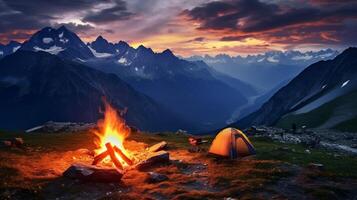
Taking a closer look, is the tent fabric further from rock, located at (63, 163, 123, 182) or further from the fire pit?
rock, located at (63, 163, 123, 182)

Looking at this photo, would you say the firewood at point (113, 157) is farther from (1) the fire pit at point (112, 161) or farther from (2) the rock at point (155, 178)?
(2) the rock at point (155, 178)

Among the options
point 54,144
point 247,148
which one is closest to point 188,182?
point 247,148

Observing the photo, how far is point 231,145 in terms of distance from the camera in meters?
39.2

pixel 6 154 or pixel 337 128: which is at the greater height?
pixel 6 154

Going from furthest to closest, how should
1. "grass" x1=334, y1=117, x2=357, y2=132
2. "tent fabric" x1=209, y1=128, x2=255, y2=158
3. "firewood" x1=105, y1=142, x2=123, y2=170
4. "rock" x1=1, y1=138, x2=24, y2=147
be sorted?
"grass" x1=334, y1=117, x2=357, y2=132, "rock" x1=1, y1=138, x2=24, y2=147, "tent fabric" x1=209, y1=128, x2=255, y2=158, "firewood" x1=105, y1=142, x2=123, y2=170

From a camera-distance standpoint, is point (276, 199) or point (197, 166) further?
point (197, 166)

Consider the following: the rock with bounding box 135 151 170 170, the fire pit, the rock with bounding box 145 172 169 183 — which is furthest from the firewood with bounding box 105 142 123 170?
the rock with bounding box 145 172 169 183

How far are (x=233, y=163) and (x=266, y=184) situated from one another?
26.0ft

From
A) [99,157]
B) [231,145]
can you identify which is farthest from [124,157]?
[231,145]

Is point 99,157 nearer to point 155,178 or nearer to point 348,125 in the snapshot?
point 155,178

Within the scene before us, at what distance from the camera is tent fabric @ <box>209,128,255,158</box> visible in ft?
128

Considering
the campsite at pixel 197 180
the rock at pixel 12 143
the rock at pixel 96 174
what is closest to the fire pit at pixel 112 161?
the rock at pixel 96 174

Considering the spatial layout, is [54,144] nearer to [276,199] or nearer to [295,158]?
[295,158]

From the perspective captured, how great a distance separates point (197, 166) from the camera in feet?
119
